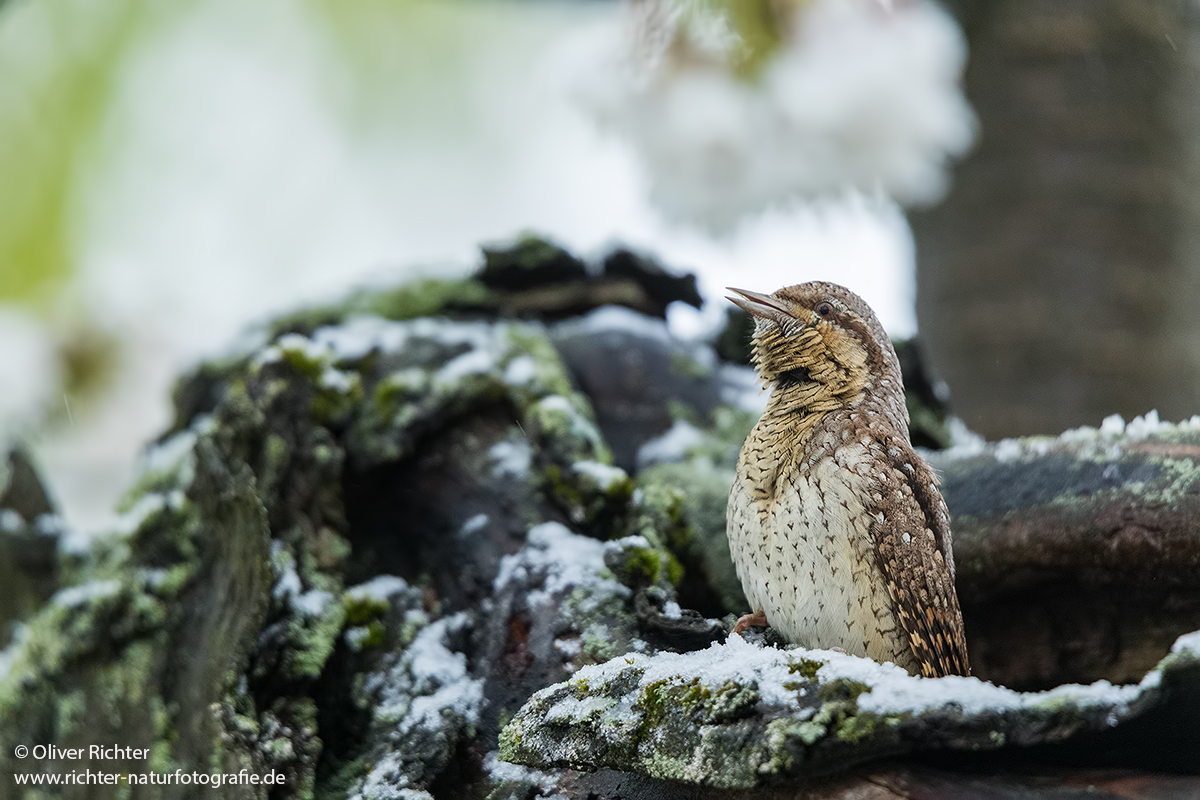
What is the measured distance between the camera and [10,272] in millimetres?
5496

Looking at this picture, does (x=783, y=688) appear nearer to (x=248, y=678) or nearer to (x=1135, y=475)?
(x=1135, y=475)

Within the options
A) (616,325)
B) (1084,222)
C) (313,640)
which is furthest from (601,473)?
(1084,222)

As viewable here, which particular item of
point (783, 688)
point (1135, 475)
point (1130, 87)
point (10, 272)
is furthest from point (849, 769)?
point (10, 272)

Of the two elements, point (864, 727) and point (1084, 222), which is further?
point (1084, 222)

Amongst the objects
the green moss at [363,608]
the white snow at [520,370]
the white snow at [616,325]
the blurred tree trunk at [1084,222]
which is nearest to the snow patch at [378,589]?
the green moss at [363,608]

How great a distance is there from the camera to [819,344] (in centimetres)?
253

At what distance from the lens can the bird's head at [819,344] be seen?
2.53 m

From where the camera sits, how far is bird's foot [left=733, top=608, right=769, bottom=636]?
2486 millimetres

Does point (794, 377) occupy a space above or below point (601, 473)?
above

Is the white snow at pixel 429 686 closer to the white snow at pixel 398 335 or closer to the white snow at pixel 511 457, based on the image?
the white snow at pixel 511 457

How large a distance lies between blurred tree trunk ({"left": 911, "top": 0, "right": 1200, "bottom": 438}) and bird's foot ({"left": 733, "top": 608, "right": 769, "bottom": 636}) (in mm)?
2324

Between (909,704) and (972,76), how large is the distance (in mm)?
3783

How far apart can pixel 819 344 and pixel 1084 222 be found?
2499 mm

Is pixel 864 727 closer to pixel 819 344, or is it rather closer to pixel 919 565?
pixel 919 565
